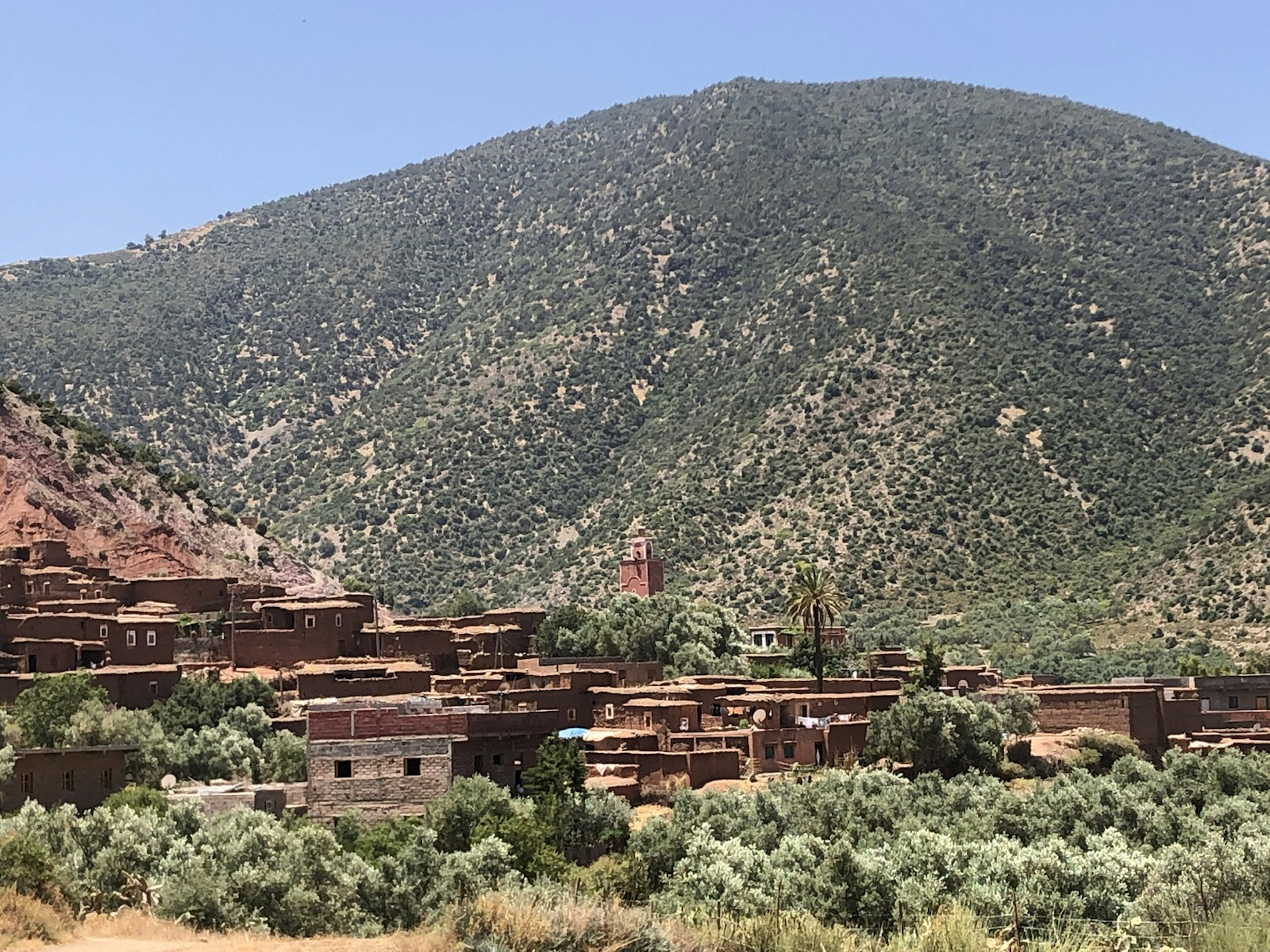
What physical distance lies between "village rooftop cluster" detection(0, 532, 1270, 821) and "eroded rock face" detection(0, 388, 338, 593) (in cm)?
608

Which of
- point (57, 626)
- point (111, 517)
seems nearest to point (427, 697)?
point (57, 626)

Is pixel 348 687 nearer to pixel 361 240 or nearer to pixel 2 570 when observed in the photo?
pixel 2 570

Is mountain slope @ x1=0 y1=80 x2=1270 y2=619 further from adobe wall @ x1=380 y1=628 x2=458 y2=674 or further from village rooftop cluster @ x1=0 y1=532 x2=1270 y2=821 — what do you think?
adobe wall @ x1=380 y1=628 x2=458 y2=674

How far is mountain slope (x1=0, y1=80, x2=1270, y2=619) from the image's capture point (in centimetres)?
11088

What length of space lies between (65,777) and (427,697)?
10288mm

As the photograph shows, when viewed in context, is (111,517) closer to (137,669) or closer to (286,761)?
(137,669)

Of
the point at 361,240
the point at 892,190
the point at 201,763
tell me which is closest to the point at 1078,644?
the point at 201,763

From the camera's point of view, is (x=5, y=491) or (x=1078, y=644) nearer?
(x=5, y=491)

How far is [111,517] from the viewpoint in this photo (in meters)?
77.2

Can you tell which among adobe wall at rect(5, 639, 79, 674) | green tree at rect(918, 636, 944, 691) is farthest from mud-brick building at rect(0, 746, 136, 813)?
green tree at rect(918, 636, 944, 691)

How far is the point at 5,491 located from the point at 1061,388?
70.7 m

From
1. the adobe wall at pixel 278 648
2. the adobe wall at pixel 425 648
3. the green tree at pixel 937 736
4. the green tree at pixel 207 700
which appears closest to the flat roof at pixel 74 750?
the green tree at pixel 207 700

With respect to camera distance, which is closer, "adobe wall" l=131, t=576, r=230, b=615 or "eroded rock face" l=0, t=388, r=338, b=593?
"adobe wall" l=131, t=576, r=230, b=615

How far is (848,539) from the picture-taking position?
347 ft
